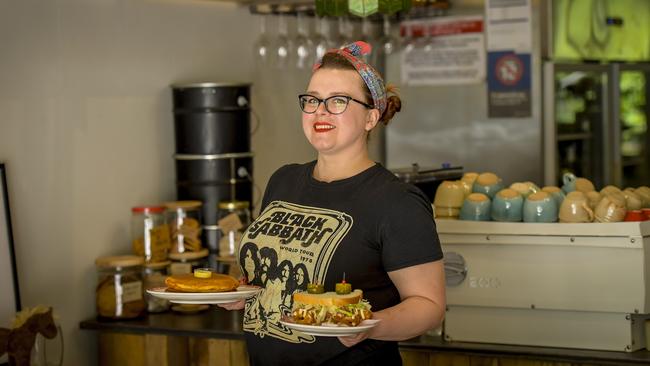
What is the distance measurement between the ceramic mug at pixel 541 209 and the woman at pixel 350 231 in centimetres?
87

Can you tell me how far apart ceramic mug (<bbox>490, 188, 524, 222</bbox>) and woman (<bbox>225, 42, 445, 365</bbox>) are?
88 cm

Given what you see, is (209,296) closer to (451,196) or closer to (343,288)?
(343,288)

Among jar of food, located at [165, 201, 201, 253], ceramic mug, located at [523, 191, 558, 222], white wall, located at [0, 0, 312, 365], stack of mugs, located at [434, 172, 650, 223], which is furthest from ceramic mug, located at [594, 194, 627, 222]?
white wall, located at [0, 0, 312, 365]

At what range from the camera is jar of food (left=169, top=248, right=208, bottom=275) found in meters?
4.00

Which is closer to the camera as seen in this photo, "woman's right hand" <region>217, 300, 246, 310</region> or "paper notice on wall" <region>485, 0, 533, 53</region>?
"woman's right hand" <region>217, 300, 246, 310</region>

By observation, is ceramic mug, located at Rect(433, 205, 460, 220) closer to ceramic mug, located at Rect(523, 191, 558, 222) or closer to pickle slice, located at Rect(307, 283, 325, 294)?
ceramic mug, located at Rect(523, 191, 558, 222)

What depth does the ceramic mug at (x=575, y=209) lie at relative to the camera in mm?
3150

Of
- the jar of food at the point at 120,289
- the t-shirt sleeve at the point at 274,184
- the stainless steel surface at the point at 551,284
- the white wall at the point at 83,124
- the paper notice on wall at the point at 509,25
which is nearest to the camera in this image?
the t-shirt sleeve at the point at 274,184

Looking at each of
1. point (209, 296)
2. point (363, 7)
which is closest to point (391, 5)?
point (363, 7)

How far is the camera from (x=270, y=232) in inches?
96.8

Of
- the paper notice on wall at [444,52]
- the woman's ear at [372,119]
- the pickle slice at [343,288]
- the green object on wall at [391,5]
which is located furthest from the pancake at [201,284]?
the paper notice on wall at [444,52]

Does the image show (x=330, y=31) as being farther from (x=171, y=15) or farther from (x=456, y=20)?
(x=171, y=15)

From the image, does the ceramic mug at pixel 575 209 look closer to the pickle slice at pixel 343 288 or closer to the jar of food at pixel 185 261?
the pickle slice at pixel 343 288

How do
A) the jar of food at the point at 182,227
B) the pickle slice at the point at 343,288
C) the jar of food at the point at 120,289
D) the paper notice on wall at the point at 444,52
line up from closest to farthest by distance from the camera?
the pickle slice at the point at 343,288, the jar of food at the point at 120,289, the jar of food at the point at 182,227, the paper notice on wall at the point at 444,52
